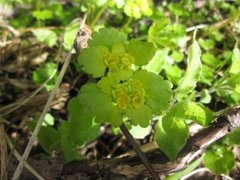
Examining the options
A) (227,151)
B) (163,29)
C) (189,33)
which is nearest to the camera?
(227,151)

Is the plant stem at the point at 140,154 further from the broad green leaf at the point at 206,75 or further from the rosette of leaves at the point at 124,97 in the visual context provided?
the broad green leaf at the point at 206,75

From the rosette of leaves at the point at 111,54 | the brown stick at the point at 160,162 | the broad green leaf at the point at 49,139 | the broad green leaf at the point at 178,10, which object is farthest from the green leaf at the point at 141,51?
the broad green leaf at the point at 178,10

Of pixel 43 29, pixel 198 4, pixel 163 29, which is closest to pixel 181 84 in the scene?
pixel 163 29

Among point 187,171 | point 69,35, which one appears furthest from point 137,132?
point 69,35

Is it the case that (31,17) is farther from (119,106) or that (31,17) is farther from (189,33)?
(119,106)

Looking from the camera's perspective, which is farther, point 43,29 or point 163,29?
point 43,29
